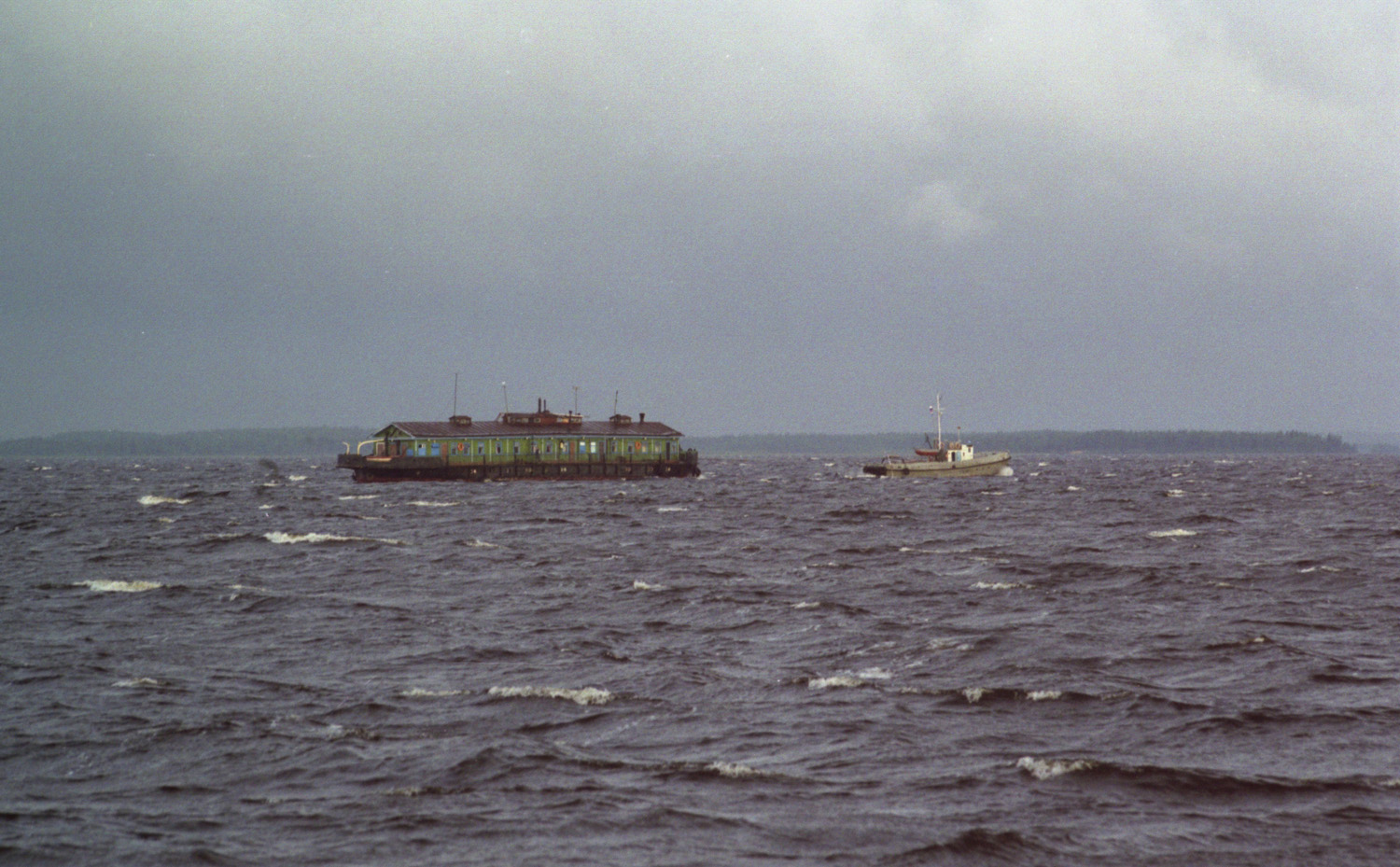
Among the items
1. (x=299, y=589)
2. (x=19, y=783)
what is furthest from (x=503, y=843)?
(x=299, y=589)

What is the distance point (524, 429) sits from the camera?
13050 cm

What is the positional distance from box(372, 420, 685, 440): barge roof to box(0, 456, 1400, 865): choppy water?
248ft

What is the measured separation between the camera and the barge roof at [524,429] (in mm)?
123625

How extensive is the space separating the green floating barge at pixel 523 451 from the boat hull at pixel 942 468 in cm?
2351

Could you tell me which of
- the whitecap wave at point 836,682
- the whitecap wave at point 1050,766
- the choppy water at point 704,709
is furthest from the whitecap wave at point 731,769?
the whitecap wave at point 836,682

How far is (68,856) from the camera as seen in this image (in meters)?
13.6

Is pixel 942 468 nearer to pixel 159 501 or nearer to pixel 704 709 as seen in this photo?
pixel 159 501

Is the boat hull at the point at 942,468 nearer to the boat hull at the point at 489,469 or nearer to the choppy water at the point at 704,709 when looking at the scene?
the boat hull at the point at 489,469

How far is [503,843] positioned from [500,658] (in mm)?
11940

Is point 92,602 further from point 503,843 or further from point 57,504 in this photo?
point 57,504

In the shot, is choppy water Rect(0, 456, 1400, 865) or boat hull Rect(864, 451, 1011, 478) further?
boat hull Rect(864, 451, 1011, 478)

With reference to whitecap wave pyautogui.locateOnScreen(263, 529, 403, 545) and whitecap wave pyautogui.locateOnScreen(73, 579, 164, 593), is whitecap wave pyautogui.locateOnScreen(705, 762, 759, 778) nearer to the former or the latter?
whitecap wave pyautogui.locateOnScreen(73, 579, 164, 593)

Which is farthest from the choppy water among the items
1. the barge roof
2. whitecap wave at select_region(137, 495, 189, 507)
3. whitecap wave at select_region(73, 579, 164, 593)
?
the barge roof

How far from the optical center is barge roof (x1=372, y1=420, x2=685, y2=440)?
124m
